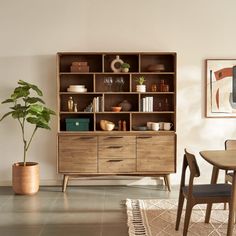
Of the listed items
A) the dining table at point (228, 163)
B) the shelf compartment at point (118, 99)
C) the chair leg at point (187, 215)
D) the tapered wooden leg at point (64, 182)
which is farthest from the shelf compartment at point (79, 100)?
the chair leg at point (187, 215)

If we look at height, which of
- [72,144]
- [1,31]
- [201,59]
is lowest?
[72,144]

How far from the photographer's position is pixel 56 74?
5617 millimetres

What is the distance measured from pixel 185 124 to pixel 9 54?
2744 millimetres

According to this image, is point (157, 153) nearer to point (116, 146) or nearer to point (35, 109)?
point (116, 146)

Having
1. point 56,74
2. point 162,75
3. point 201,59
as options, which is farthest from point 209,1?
point 56,74

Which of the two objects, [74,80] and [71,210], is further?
[74,80]

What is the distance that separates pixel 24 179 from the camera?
5250 mm

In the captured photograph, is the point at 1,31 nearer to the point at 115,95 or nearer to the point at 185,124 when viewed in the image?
the point at 115,95

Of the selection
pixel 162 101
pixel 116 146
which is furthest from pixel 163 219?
pixel 162 101

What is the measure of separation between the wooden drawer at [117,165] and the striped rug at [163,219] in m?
0.61

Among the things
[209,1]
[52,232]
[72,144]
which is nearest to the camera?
[52,232]

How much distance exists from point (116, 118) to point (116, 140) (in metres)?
→ 0.51

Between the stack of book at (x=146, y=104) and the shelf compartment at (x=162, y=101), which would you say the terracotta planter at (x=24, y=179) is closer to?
the stack of book at (x=146, y=104)

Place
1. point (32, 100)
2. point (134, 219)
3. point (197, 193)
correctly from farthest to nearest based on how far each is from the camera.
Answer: point (32, 100) → point (134, 219) → point (197, 193)
